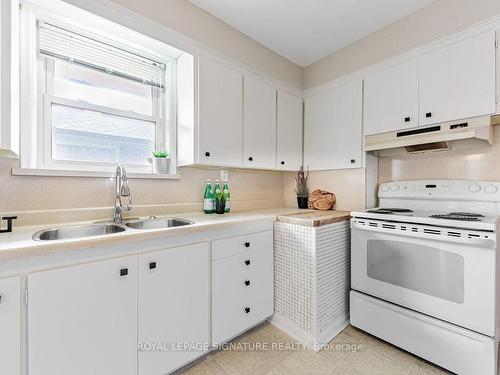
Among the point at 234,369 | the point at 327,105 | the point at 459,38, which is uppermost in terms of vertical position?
the point at 459,38

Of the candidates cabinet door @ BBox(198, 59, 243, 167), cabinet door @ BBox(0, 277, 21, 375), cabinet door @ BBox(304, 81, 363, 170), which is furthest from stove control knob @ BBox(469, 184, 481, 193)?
cabinet door @ BBox(0, 277, 21, 375)

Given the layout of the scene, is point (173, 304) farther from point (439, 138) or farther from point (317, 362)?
point (439, 138)

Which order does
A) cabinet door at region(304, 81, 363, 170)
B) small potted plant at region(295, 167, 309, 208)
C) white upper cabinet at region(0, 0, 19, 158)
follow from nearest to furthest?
white upper cabinet at region(0, 0, 19, 158)
cabinet door at region(304, 81, 363, 170)
small potted plant at region(295, 167, 309, 208)

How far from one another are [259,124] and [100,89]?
50.3 inches

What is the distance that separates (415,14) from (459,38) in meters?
0.42

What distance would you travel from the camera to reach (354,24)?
2.01 metres

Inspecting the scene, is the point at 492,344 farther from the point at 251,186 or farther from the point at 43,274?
the point at 43,274

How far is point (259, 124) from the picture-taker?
2.21 meters

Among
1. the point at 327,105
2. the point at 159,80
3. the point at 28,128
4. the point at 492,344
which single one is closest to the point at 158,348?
the point at 28,128

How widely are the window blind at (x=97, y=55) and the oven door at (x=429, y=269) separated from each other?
2.00 m

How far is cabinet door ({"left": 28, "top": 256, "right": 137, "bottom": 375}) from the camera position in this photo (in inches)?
37.1

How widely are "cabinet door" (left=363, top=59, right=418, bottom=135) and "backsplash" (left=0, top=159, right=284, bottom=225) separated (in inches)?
52.6

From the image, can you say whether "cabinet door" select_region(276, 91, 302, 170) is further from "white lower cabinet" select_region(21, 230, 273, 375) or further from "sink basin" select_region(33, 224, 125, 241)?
"sink basin" select_region(33, 224, 125, 241)

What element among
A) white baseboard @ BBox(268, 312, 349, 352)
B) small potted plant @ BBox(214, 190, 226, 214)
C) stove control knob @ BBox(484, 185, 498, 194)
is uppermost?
stove control knob @ BBox(484, 185, 498, 194)
